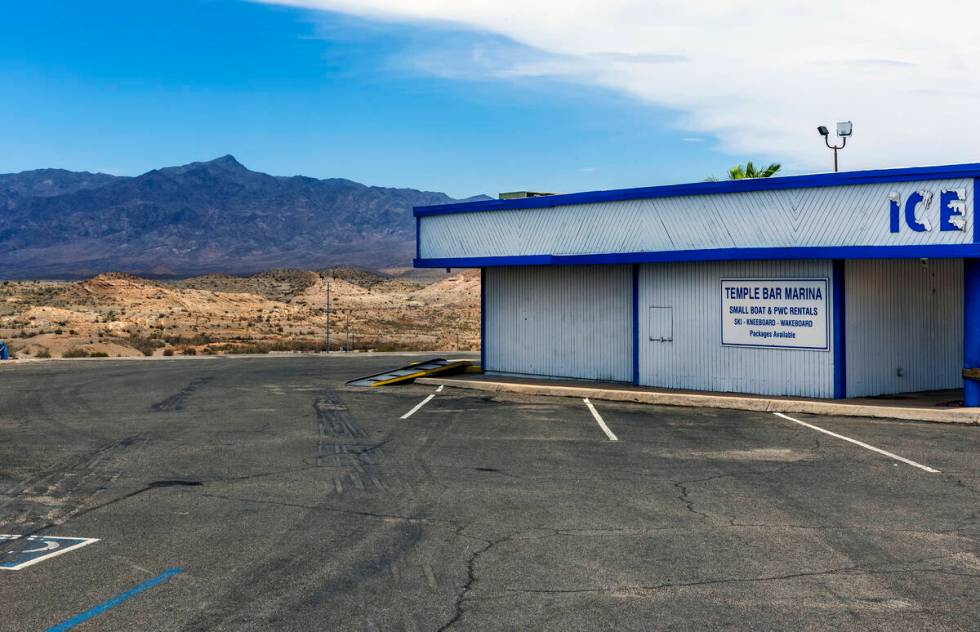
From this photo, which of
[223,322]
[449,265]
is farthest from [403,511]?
[223,322]

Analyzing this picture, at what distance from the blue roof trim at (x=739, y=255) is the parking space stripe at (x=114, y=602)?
14.9 m

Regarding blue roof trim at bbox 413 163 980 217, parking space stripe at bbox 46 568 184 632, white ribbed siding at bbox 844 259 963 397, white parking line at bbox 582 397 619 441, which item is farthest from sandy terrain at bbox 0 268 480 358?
parking space stripe at bbox 46 568 184 632

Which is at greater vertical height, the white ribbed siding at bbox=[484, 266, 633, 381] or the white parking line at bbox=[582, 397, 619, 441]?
the white ribbed siding at bbox=[484, 266, 633, 381]

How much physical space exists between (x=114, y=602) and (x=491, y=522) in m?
4.16

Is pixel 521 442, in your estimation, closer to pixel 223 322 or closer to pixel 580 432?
pixel 580 432

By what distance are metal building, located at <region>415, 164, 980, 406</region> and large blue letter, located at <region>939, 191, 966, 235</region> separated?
3cm

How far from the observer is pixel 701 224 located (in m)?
21.6

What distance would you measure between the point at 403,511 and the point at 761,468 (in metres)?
5.55

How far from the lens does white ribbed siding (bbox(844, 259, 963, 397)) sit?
20.6 m

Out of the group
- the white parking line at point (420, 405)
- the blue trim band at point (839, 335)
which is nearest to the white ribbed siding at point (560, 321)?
the white parking line at point (420, 405)

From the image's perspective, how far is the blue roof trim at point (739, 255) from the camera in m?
18.3

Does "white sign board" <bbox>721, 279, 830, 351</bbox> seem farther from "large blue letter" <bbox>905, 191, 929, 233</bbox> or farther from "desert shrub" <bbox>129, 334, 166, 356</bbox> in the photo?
"desert shrub" <bbox>129, 334, 166, 356</bbox>

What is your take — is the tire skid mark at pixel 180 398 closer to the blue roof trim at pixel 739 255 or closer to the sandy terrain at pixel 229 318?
the blue roof trim at pixel 739 255

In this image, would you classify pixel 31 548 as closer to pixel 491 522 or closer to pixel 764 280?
pixel 491 522
